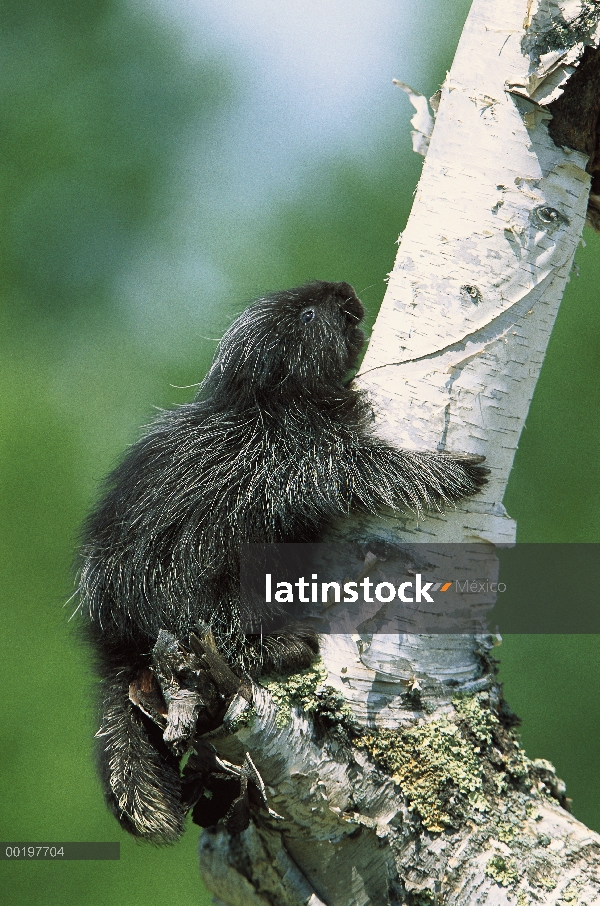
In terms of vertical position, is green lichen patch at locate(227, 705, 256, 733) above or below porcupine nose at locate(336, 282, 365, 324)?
below

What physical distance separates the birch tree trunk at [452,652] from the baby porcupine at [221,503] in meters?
0.08

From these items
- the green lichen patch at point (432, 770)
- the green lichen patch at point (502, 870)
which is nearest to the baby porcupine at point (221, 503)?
the green lichen patch at point (432, 770)

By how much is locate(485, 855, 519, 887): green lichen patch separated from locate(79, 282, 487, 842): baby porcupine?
0.50 metres

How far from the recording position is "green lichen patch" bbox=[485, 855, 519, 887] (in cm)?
151

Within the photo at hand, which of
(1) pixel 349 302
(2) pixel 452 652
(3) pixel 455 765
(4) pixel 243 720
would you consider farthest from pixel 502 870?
(1) pixel 349 302

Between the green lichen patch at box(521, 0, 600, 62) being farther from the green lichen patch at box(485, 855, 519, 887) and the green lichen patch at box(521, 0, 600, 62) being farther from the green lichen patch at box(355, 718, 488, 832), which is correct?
the green lichen patch at box(485, 855, 519, 887)

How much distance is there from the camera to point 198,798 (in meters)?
1.69

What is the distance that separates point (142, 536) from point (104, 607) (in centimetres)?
21

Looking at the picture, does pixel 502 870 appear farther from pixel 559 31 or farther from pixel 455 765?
pixel 559 31

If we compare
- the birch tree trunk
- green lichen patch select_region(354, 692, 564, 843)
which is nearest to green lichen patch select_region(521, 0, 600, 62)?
the birch tree trunk

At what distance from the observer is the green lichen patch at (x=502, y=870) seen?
1.51 meters

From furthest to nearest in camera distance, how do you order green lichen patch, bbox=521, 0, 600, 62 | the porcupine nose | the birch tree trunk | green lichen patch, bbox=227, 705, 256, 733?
the porcupine nose < green lichen patch, bbox=521, 0, 600, 62 < the birch tree trunk < green lichen patch, bbox=227, 705, 256, 733

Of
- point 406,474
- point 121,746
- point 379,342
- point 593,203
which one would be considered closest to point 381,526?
point 406,474

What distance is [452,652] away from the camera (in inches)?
66.9
